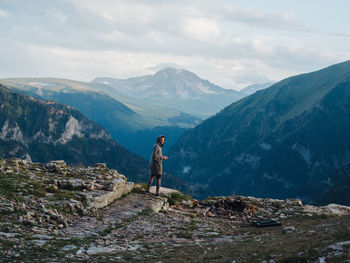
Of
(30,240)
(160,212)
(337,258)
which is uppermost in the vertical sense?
(337,258)

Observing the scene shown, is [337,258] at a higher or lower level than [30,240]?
higher

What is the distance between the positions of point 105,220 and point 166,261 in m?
6.73

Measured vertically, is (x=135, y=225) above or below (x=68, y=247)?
below

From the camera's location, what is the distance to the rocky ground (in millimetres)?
11242

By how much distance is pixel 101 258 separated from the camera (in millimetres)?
11398

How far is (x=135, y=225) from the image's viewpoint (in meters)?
17.0

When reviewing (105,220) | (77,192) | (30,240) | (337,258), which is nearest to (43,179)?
(77,192)

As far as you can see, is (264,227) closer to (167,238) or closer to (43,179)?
(167,238)

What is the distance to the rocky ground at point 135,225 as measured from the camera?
11.2m

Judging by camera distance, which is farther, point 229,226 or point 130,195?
point 130,195

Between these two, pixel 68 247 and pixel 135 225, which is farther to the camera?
pixel 135 225

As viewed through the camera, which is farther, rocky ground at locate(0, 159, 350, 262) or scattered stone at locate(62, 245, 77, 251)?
scattered stone at locate(62, 245, 77, 251)

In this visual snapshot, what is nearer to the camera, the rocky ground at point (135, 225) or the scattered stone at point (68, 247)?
the rocky ground at point (135, 225)

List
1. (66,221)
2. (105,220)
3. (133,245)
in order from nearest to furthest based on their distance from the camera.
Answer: (133,245) < (66,221) < (105,220)
